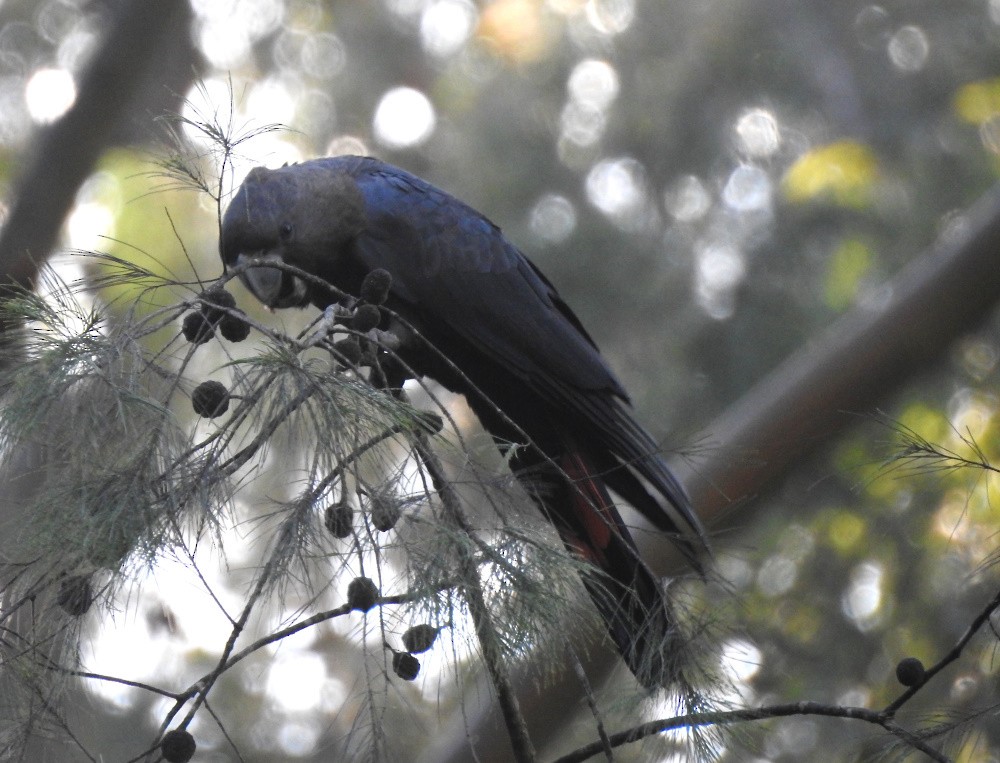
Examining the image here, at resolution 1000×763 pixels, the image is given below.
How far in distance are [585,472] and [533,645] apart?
146 cm

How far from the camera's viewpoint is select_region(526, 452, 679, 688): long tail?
6.74ft

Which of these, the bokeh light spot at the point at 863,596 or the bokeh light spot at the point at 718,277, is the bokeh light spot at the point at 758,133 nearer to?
the bokeh light spot at the point at 718,277

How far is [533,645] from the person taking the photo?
5.59ft

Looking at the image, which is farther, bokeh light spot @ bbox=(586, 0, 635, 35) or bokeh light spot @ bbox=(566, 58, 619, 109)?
bokeh light spot @ bbox=(586, 0, 635, 35)

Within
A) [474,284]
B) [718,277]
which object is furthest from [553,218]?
[474,284]

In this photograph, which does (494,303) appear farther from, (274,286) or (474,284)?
(274,286)

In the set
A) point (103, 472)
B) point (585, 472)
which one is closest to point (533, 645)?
point (103, 472)

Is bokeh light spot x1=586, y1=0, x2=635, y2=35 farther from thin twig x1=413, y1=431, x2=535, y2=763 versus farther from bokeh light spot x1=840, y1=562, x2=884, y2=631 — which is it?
thin twig x1=413, y1=431, x2=535, y2=763

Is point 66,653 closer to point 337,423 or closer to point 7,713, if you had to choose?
point 7,713

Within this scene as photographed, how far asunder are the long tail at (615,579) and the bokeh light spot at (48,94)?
206cm

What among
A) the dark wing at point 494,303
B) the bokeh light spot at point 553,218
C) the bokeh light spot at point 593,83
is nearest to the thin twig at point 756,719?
the dark wing at point 494,303

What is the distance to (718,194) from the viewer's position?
21.9 ft

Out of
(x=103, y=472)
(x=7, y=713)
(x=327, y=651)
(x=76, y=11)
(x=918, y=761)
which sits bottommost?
(x=918, y=761)

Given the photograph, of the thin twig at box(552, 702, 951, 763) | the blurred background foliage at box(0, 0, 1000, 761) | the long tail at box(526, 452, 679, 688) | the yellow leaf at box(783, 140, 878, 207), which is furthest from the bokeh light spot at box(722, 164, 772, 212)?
the thin twig at box(552, 702, 951, 763)
